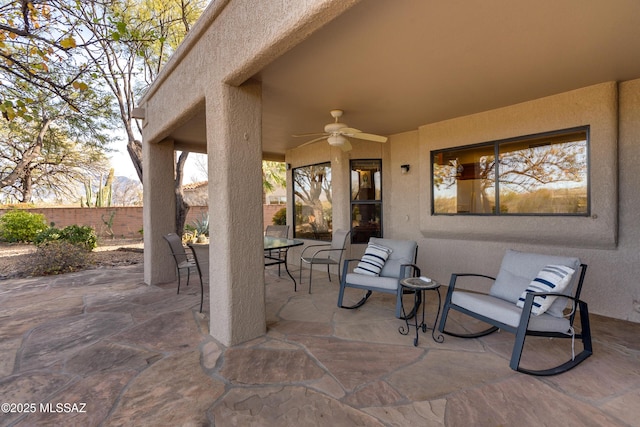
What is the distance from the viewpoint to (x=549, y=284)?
2592mm

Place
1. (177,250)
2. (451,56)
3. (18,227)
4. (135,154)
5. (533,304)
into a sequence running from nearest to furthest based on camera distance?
(533,304)
(451,56)
(177,250)
(135,154)
(18,227)

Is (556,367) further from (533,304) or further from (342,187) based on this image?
(342,187)

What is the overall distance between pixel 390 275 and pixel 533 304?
5.33 feet

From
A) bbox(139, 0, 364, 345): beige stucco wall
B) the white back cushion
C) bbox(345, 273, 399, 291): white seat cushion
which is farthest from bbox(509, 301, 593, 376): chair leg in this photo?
bbox(139, 0, 364, 345): beige stucco wall

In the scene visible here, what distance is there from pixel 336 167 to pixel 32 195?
47.6ft

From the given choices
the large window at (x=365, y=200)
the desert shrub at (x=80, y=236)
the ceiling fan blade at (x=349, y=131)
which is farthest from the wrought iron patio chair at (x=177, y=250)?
the desert shrub at (x=80, y=236)

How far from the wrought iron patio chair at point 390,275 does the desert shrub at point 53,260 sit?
20.1ft

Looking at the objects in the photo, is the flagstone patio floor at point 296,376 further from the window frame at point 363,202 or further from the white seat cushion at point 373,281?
the window frame at point 363,202

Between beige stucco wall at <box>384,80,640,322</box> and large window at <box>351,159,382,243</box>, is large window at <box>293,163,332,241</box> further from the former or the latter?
beige stucco wall at <box>384,80,640,322</box>

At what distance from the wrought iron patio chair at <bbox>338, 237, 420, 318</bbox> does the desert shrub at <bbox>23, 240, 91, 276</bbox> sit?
20.1ft

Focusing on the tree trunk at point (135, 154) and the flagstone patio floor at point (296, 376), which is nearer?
the flagstone patio floor at point (296, 376)

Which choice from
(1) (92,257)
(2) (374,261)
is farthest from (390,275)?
(1) (92,257)

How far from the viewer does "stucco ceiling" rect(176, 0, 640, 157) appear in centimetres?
212

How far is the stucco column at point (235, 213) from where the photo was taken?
276 cm
